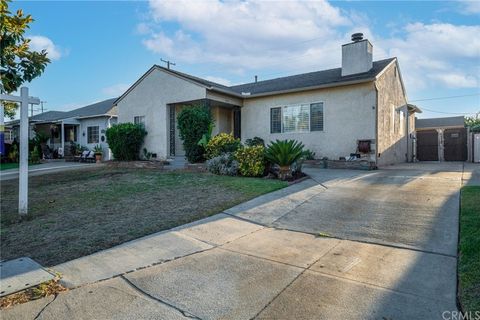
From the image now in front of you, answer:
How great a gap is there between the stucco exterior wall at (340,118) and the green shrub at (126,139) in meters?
7.59

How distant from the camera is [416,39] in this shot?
553 inches

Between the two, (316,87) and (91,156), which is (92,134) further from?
(316,87)

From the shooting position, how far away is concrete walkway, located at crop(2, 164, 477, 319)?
2836 mm

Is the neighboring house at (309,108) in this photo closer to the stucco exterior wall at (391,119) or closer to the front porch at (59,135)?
the stucco exterior wall at (391,119)

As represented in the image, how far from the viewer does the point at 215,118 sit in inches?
662

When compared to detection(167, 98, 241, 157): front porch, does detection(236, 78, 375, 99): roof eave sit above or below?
above

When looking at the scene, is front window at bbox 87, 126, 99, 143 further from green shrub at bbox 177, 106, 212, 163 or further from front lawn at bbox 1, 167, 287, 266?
front lawn at bbox 1, 167, 287, 266

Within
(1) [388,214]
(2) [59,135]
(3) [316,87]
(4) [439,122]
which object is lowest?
(1) [388,214]

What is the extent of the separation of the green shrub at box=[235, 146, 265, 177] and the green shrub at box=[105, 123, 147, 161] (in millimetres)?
8142

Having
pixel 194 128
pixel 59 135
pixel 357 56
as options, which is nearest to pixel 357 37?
pixel 357 56

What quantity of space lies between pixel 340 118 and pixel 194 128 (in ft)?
22.1

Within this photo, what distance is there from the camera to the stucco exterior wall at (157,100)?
15430mm

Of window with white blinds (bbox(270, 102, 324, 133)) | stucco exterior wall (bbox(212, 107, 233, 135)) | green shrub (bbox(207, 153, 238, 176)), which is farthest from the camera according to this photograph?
stucco exterior wall (bbox(212, 107, 233, 135))

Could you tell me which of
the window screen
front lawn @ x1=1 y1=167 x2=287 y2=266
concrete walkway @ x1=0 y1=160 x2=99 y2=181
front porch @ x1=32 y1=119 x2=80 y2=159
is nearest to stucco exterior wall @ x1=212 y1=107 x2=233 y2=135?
the window screen
